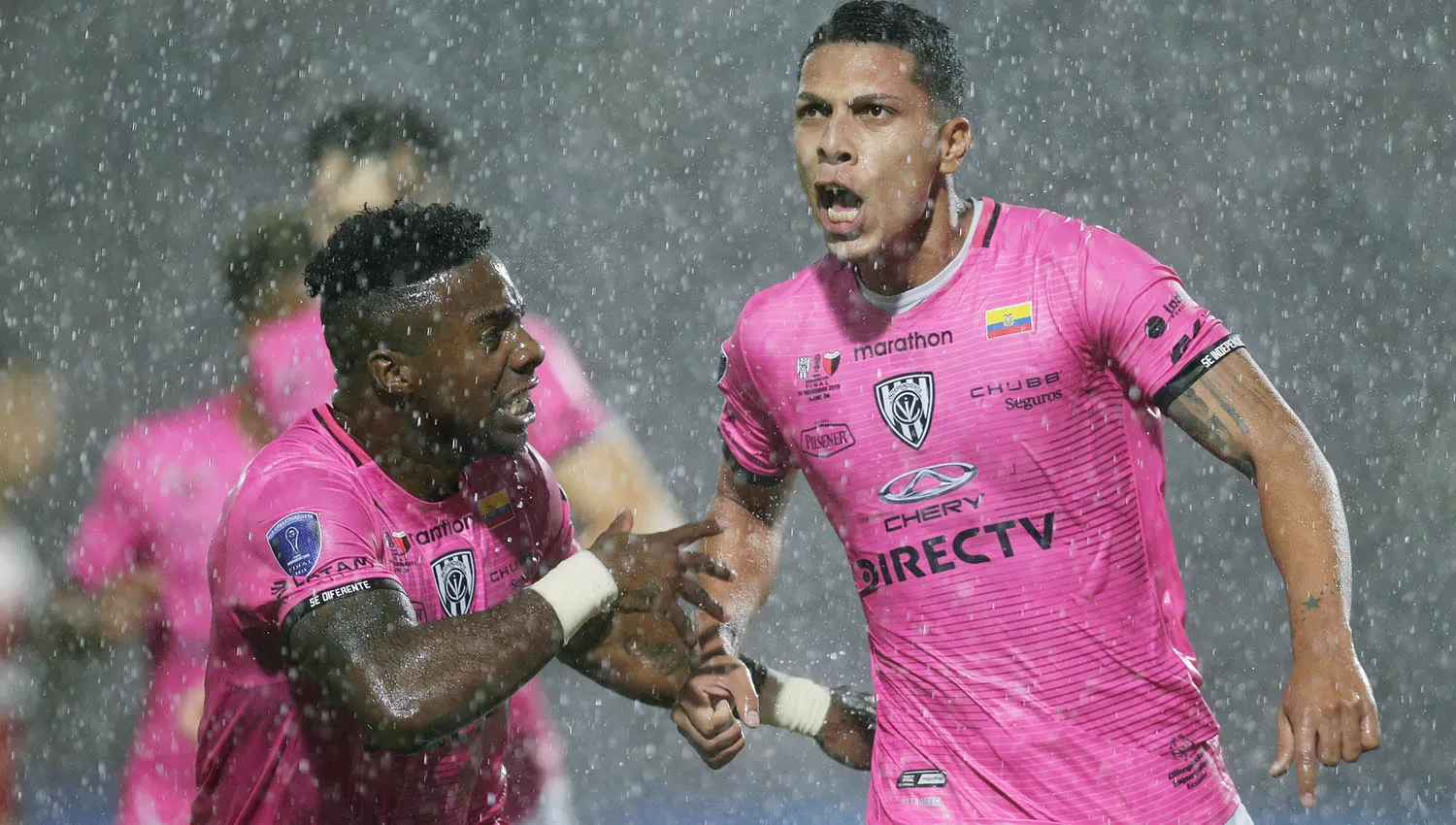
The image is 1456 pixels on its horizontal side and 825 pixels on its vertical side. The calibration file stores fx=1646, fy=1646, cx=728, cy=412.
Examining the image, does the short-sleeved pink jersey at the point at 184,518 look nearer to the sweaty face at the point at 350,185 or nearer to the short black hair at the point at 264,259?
the short black hair at the point at 264,259

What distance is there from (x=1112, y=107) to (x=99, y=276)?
168 inches

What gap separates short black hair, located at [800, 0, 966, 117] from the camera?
3107 mm

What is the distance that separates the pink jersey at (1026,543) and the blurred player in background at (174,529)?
1.83 m

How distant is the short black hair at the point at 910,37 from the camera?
3107mm

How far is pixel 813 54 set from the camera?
3.16 metres

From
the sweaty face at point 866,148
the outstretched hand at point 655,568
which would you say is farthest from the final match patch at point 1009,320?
the outstretched hand at point 655,568

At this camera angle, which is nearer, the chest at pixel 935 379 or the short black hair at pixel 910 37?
the chest at pixel 935 379

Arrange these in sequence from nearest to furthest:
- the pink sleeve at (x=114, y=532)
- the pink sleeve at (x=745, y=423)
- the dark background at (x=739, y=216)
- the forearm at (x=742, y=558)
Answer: the pink sleeve at (x=745, y=423) → the forearm at (x=742, y=558) → the pink sleeve at (x=114, y=532) → the dark background at (x=739, y=216)

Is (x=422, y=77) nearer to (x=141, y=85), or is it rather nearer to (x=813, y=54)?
(x=141, y=85)

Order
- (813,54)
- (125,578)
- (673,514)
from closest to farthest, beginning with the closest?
(813,54), (125,578), (673,514)

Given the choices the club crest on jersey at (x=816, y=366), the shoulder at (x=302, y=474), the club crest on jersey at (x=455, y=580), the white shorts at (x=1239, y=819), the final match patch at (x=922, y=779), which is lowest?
the white shorts at (x=1239, y=819)

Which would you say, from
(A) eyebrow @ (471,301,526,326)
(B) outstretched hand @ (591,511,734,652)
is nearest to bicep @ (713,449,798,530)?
(B) outstretched hand @ (591,511,734,652)

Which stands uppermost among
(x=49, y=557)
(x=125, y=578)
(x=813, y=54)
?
(x=813, y=54)

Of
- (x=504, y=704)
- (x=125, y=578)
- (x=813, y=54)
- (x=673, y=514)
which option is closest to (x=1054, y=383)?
(x=813, y=54)
